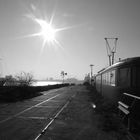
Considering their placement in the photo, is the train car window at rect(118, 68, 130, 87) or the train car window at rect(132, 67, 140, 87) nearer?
the train car window at rect(132, 67, 140, 87)

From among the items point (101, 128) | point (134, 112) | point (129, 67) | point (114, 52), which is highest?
point (114, 52)

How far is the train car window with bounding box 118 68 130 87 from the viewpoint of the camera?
37.3 feet

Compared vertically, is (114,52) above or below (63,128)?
above

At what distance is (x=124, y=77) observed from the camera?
1194 centimetres

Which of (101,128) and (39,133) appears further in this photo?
(101,128)

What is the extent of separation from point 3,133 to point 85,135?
297 cm

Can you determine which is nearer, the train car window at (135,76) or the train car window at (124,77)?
the train car window at (135,76)

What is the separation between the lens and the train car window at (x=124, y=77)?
11.4 meters

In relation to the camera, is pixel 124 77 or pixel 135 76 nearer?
pixel 135 76

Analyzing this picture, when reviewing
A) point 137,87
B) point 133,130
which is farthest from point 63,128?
point 137,87

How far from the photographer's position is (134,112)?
8539 millimetres

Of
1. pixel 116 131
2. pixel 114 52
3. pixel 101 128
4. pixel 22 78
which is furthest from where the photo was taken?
pixel 22 78

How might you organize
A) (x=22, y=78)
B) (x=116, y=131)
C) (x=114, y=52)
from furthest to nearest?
(x=22, y=78) < (x=114, y=52) < (x=116, y=131)

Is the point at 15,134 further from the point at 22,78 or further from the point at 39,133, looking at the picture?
the point at 22,78
